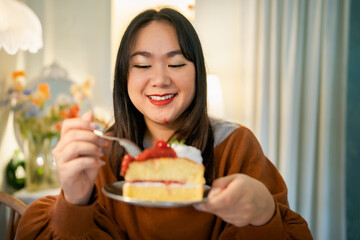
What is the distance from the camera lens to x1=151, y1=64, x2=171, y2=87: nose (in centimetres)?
129

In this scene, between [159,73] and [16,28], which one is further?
[16,28]

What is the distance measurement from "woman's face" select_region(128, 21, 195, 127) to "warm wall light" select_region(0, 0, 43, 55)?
1.25 metres

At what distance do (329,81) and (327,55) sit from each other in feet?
0.81

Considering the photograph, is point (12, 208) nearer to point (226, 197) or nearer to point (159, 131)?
point (159, 131)

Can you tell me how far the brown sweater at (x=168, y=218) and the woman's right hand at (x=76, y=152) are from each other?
10 centimetres

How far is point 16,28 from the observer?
2.24m

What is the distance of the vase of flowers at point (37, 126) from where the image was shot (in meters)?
2.75

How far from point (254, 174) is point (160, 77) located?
1.93 feet

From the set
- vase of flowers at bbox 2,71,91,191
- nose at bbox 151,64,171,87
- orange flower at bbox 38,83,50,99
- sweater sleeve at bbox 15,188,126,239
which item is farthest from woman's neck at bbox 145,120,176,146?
orange flower at bbox 38,83,50,99

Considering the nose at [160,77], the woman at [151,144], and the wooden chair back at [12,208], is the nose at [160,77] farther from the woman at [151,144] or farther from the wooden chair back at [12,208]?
the wooden chair back at [12,208]

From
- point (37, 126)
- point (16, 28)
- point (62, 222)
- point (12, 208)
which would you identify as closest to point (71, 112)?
point (37, 126)

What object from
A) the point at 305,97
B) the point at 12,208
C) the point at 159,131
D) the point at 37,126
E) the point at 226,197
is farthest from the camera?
the point at 305,97

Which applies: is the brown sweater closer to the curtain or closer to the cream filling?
the cream filling

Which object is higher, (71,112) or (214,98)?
(214,98)
